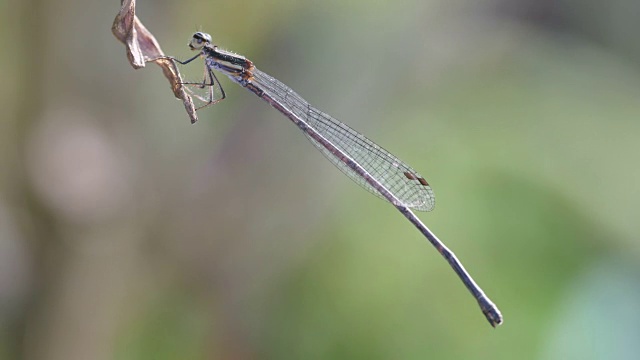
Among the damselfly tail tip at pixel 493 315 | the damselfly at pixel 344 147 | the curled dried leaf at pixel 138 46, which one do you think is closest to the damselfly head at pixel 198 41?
the damselfly at pixel 344 147

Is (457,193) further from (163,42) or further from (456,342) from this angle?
(163,42)

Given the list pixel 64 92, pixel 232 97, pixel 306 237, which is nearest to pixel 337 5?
pixel 232 97

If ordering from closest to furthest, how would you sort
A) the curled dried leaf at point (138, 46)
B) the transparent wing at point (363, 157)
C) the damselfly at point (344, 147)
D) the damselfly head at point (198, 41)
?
the curled dried leaf at point (138, 46) → the damselfly head at point (198, 41) → the damselfly at point (344, 147) → the transparent wing at point (363, 157)

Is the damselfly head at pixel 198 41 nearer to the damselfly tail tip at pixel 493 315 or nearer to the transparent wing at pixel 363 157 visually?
the transparent wing at pixel 363 157

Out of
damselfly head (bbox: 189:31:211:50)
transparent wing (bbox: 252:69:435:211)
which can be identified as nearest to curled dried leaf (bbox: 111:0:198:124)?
damselfly head (bbox: 189:31:211:50)

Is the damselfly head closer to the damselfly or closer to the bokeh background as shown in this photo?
the damselfly

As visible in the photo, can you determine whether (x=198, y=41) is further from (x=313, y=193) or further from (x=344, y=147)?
(x=313, y=193)

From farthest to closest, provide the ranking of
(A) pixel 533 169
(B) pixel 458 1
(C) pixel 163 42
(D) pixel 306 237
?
(B) pixel 458 1 → (A) pixel 533 169 → (D) pixel 306 237 → (C) pixel 163 42

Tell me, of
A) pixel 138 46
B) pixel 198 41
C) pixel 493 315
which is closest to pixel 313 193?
pixel 198 41
